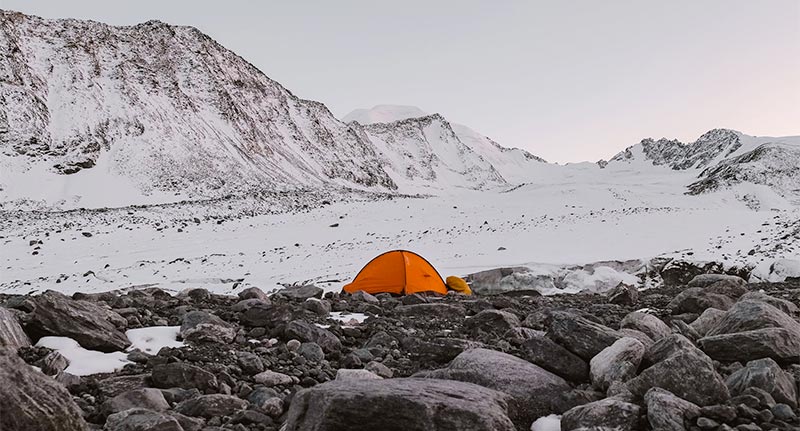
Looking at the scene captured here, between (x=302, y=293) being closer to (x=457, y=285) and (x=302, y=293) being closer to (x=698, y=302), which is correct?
(x=457, y=285)

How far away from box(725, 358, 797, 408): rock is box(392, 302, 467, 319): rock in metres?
5.56

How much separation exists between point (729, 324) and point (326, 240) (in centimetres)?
2030

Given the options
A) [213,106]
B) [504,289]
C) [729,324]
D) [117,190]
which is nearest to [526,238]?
[504,289]

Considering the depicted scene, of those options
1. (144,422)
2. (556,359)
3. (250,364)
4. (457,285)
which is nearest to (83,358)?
(250,364)

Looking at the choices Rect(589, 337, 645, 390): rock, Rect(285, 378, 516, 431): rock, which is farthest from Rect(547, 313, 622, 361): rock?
Rect(285, 378, 516, 431): rock

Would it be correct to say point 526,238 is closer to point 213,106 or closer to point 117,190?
point 117,190

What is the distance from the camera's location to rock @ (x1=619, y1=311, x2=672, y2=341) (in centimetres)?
675

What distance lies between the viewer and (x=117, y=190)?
45.2 m

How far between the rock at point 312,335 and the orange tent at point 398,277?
6.32 metres

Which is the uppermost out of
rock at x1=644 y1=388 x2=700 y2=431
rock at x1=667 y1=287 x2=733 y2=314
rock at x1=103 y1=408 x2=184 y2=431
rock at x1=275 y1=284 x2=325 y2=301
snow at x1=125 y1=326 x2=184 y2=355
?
Answer: rock at x1=644 y1=388 x2=700 y2=431

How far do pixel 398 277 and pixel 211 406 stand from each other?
9.22 m

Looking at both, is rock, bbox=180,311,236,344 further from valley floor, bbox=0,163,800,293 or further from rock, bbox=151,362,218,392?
valley floor, bbox=0,163,800,293

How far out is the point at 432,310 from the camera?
33.0ft

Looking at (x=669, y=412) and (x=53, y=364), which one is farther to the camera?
(x=53, y=364)
